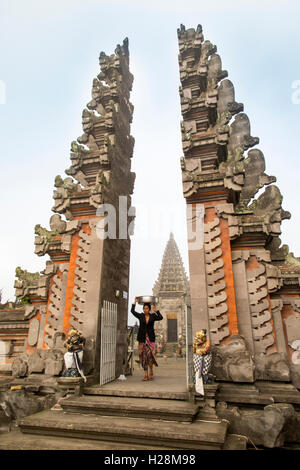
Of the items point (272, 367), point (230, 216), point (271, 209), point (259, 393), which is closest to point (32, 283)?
point (230, 216)

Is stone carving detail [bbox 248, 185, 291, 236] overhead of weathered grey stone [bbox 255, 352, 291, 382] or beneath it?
overhead

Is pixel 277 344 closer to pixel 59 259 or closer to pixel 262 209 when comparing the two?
pixel 262 209

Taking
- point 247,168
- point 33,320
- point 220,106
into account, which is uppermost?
point 220,106

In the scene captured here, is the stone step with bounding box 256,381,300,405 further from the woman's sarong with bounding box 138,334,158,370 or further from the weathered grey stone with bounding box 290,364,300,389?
the woman's sarong with bounding box 138,334,158,370

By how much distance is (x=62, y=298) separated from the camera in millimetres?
8469

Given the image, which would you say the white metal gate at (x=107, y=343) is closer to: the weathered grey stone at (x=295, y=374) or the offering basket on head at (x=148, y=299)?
the offering basket on head at (x=148, y=299)

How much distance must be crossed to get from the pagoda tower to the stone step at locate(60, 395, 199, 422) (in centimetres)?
2690

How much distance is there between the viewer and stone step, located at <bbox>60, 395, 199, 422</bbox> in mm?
4652

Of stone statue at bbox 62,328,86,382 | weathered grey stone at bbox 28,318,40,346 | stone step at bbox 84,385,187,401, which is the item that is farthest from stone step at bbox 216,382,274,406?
weathered grey stone at bbox 28,318,40,346

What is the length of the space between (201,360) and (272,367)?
187 centimetres

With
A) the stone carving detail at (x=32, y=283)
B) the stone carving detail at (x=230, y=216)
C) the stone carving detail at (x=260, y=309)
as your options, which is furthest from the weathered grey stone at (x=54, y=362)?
the stone carving detail at (x=230, y=216)

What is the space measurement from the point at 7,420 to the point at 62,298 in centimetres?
323

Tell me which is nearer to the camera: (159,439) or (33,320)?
(159,439)
